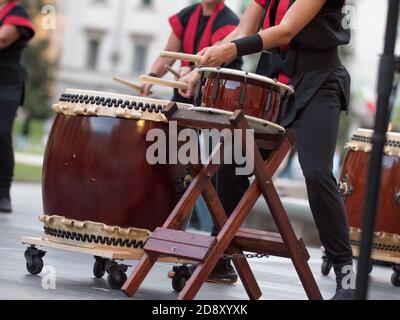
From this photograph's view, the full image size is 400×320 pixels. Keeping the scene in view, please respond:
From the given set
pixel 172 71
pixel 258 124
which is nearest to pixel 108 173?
pixel 258 124

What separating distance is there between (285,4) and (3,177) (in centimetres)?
445

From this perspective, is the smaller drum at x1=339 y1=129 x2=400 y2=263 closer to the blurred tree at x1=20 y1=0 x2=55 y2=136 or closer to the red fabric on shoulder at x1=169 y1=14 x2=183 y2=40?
the red fabric on shoulder at x1=169 y1=14 x2=183 y2=40

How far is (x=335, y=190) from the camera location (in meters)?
5.47

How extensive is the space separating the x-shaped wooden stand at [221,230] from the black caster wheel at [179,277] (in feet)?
1.24

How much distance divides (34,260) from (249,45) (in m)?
1.60

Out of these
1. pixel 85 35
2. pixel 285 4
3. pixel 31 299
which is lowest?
pixel 85 35

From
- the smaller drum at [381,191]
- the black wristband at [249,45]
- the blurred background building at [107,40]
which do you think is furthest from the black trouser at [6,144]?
the blurred background building at [107,40]

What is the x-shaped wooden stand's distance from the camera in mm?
5016

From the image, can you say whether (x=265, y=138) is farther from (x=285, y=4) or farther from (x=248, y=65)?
(x=248, y=65)

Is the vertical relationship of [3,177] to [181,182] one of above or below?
below
